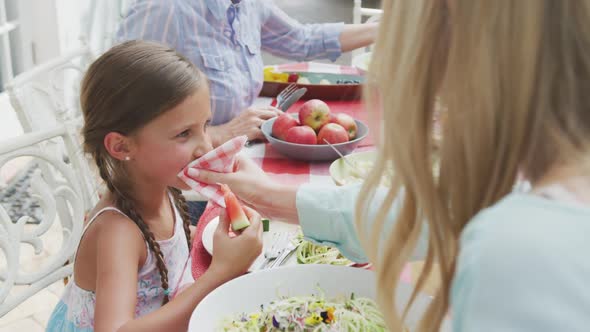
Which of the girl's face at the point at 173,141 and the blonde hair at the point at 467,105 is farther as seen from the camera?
the girl's face at the point at 173,141

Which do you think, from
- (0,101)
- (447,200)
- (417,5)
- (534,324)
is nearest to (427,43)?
(417,5)

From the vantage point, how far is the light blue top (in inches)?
20.2

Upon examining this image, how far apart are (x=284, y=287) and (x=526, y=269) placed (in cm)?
75

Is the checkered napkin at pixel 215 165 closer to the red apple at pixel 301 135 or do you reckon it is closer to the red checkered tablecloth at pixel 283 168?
the red checkered tablecloth at pixel 283 168

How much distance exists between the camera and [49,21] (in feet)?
14.2

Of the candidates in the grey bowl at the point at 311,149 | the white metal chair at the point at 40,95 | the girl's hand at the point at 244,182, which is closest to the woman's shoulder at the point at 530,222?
the girl's hand at the point at 244,182

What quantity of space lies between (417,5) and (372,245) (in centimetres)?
30

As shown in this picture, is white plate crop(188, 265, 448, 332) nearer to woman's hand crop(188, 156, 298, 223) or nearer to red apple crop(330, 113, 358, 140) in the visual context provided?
woman's hand crop(188, 156, 298, 223)

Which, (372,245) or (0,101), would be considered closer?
(372,245)

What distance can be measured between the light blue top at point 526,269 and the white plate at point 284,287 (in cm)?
61

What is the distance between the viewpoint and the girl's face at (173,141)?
4.76ft

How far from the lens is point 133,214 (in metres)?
1.46

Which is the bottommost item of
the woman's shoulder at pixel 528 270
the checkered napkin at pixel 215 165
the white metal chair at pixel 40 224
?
the white metal chair at pixel 40 224

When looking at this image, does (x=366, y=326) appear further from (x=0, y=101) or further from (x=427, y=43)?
(x=0, y=101)
